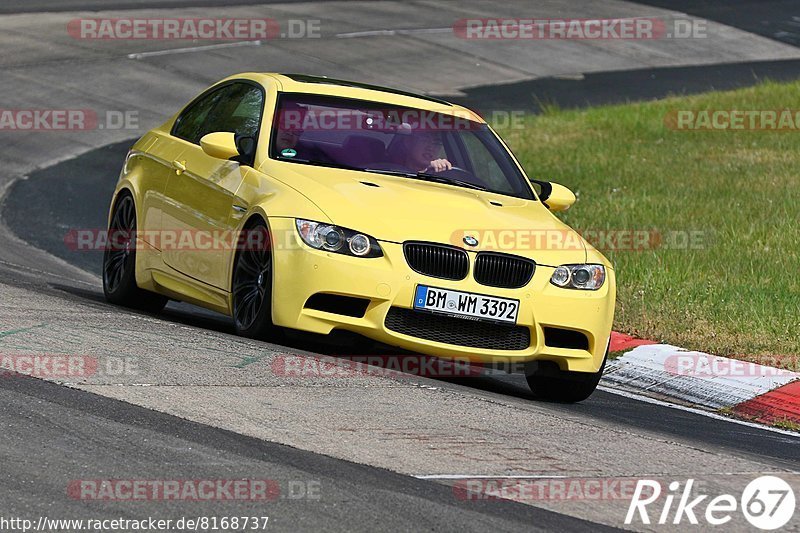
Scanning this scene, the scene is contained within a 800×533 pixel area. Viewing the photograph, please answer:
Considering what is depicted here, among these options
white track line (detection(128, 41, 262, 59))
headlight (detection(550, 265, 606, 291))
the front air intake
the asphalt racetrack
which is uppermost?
the front air intake

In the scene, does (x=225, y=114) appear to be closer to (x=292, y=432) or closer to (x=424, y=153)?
(x=424, y=153)

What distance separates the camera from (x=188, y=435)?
21.1 feet

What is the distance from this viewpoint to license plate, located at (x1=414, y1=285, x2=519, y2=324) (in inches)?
328

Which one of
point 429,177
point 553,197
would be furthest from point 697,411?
point 429,177

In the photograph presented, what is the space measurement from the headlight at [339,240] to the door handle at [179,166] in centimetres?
177

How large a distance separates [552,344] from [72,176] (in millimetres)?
10147

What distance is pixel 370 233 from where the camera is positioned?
837 cm

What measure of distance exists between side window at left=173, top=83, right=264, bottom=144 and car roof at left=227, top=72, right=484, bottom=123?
0.13 meters

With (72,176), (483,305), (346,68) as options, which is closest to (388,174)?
(483,305)

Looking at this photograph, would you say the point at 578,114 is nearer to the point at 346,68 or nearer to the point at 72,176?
the point at 346,68

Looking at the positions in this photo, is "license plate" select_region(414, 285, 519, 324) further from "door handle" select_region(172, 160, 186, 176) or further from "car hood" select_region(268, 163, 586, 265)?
"door handle" select_region(172, 160, 186, 176)

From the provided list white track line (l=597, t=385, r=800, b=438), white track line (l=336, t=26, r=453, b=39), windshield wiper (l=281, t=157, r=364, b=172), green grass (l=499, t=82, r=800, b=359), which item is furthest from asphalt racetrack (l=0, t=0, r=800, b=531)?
white track line (l=336, t=26, r=453, b=39)

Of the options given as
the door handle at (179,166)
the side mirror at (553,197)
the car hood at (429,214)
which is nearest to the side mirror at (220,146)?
the car hood at (429,214)

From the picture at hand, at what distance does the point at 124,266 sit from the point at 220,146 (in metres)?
1.67
